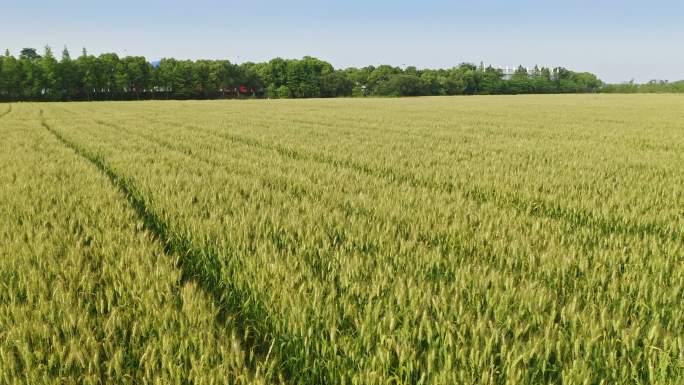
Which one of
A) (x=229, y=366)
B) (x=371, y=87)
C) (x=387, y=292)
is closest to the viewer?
(x=229, y=366)

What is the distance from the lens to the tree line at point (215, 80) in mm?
96812

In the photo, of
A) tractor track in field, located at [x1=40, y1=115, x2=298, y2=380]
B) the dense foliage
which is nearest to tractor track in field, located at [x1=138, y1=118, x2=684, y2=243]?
tractor track in field, located at [x1=40, y1=115, x2=298, y2=380]

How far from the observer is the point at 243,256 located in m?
3.67

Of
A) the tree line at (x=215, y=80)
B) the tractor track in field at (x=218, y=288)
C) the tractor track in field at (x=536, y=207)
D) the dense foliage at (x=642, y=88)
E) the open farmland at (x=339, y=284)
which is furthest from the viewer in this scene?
the dense foliage at (x=642, y=88)

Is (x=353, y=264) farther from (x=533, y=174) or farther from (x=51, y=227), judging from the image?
(x=533, y=174)

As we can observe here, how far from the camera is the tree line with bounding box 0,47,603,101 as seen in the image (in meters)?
96.8

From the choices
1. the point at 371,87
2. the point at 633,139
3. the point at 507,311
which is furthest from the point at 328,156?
the point at 371,87

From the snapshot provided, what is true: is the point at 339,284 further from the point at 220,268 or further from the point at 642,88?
the point at 642,88

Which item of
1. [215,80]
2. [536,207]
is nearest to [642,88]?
[215,80]

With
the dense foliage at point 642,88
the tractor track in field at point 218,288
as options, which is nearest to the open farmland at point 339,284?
the tractor track in field at point 218,288

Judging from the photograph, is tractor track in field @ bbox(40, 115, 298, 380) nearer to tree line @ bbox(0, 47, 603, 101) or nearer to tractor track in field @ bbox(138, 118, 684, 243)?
tractor track in field @ bbox(138, 118, 684, 243)

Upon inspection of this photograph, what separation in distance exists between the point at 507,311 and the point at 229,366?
5.23 feet

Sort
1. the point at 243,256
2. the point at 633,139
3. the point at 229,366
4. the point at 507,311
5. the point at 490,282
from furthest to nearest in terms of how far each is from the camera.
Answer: the point at 633,139, the point at 243,256, the point at 490,282, the point at 507,311, the point at 229,366

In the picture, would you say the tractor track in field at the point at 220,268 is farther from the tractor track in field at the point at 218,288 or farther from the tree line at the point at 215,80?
the tree line at the point at 215,80
